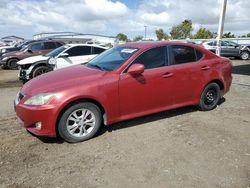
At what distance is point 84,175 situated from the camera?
12.3 ft

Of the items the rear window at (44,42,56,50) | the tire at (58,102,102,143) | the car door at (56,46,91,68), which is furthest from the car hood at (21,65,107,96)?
the rear window at (44,42,56,50)

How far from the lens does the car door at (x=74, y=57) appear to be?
1060cm

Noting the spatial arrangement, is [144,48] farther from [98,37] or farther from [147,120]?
[98,37]

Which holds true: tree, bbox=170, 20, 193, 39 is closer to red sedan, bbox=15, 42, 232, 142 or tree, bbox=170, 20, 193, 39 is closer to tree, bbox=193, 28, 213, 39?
tree, bbox=193, 28, 213, 39

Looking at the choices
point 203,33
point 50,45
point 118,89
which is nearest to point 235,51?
point 50,45

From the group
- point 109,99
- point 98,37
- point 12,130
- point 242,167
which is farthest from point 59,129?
point 98,37

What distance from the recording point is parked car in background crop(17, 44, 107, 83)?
1059cm

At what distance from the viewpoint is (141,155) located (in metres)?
4.28

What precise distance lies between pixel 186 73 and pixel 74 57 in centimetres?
617

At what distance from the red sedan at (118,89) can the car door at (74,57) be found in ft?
16.1

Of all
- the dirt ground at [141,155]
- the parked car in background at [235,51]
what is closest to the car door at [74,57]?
the dirt ground at [141,155]

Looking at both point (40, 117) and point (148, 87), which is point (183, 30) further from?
point (40, 117)

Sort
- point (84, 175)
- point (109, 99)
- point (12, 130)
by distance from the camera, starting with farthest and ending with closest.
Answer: point (12, 130), point (109, 99), point (84, 175)

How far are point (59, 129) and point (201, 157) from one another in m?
2.24
